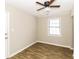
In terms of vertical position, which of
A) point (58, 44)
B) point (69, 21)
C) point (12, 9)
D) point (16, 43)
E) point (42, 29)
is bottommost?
point (58, 44)

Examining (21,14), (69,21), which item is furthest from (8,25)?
(69,21)

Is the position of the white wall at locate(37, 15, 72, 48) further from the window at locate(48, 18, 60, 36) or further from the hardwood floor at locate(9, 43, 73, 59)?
the hardwood floor at locate(9, 43, 73, 59)

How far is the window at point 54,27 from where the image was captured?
6037 millimetres

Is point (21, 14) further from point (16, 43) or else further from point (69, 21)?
point (69, 21)

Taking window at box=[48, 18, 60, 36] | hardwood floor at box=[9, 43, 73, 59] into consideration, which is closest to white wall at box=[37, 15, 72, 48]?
window at box=[48, 18, 60, 36]

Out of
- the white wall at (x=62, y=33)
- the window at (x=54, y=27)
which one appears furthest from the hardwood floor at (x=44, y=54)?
the window at (x=54, y=27)

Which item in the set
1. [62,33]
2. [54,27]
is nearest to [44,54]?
[62,33]

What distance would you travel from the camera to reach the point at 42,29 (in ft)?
22.6

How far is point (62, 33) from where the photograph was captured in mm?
5793

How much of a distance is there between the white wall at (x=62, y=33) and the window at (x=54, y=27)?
0.26m

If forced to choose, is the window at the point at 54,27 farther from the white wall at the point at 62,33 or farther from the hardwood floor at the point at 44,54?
the hardwood floor at the point at 44,54

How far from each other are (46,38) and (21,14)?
2868 mm

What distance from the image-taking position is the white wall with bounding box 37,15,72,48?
5449 mm

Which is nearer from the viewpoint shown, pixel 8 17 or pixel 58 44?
pixel 8 17
